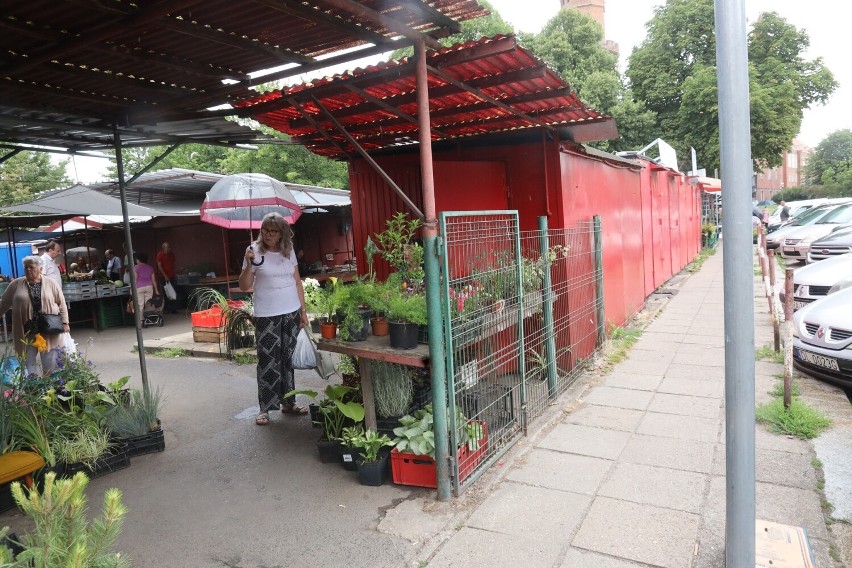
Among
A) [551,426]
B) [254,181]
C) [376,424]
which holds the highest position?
[254,181]

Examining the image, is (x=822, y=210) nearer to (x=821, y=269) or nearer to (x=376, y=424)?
(x=821, y=269)

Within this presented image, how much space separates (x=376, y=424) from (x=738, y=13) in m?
3.29

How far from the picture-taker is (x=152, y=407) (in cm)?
489

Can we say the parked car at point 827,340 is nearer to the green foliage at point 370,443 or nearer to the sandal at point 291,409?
the green foliage at point 370,443

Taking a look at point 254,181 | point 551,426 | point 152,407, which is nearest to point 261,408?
point 152,407

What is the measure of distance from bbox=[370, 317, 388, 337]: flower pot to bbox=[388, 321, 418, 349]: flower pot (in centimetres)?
31

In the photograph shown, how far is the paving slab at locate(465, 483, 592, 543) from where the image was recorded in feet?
11.0

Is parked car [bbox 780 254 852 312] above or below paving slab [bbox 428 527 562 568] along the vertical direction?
above

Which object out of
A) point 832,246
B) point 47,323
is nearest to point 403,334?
point 47,323

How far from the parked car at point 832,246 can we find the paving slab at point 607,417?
10.6 meters

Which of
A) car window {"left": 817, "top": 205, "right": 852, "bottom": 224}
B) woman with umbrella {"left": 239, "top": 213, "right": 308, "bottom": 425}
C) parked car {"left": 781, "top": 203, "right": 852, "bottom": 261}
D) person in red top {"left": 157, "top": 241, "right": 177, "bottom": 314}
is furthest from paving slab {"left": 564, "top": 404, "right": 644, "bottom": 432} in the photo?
car window {"left": 817, "top": 205, "right": 852, "bottom": 224}

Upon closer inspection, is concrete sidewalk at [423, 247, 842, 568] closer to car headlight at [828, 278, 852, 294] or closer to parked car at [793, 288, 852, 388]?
parked car at [793, 288, 852, 388]

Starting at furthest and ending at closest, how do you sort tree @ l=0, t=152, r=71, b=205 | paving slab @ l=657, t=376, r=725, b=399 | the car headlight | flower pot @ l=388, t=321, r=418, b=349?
tree @ l=0, t=152, r=71, b=205, the car headlight, paving slab @ l=657, t=376, r=725, b=399, flower pot @ l=388, t=321, r=418, b=349

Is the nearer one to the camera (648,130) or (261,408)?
(261,408)
